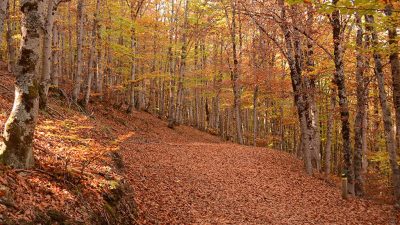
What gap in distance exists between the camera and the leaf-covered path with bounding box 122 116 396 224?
971 centimetres

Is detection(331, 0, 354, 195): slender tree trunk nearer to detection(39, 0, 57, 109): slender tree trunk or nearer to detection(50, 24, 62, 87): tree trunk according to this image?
detection(39, 0, 57, 109): slender tree trunk

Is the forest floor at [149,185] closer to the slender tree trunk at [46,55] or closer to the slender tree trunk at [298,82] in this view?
the slender tree trunk at [46,55]

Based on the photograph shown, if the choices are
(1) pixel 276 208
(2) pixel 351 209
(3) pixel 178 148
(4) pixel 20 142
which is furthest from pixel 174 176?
(4) pixel 20 142

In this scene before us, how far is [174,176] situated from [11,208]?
815 cm

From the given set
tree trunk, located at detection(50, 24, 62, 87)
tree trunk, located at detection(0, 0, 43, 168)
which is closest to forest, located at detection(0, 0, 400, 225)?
tree trunk, located at detection(0, 0, 43, 168)

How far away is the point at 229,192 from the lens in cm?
1217

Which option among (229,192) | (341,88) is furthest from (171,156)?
(341,88)

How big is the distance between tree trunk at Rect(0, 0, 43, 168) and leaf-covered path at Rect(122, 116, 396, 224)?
11.5 ft

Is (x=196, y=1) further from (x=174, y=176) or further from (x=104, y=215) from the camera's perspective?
(x=104, y=215)

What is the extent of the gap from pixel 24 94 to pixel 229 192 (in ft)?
28.0

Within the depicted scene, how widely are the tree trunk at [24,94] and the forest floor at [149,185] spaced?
367mm

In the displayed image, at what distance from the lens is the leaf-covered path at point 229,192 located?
9.71 m

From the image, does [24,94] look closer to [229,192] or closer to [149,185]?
[149,185]

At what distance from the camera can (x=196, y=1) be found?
2780cm
